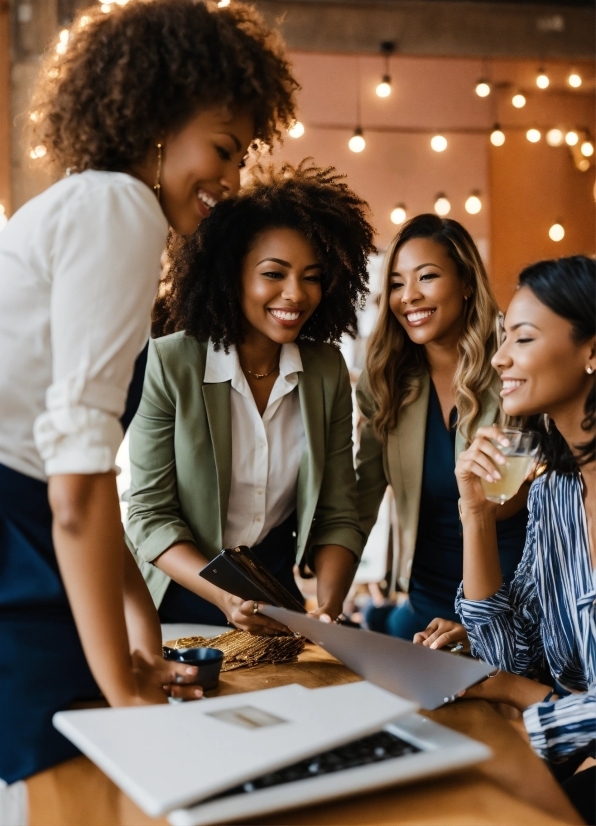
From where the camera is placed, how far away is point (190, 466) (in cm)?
199

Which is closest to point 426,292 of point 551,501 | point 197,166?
point 551,501

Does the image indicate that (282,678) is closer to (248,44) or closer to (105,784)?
(105,784)

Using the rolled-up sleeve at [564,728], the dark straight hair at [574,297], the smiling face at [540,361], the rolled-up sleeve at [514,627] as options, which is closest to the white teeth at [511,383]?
the smiling face at [540,361]

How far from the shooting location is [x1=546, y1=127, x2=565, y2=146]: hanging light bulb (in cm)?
731

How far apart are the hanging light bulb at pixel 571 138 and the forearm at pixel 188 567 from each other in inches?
258

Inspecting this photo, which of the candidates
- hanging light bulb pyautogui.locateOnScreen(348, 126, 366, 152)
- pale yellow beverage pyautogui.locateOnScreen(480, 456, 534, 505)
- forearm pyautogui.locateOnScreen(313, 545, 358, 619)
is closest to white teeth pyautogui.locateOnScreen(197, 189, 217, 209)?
pale yellow beverage pyautogui.locateOnScreen(480, 456, 534, 505)

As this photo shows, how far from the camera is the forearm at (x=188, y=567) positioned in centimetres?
186

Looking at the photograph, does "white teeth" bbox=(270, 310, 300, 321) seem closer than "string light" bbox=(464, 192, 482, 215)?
Yes

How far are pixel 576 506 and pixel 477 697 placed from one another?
1.26 ft

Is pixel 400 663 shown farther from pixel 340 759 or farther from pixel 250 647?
pixel 250 647

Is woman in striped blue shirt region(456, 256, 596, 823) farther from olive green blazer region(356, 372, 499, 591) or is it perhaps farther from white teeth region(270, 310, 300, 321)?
olive green blazer region(356, 372, 499, 591)

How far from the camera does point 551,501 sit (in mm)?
1621

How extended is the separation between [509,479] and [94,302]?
87cm

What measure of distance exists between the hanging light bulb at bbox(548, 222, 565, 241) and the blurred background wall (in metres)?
0.02
